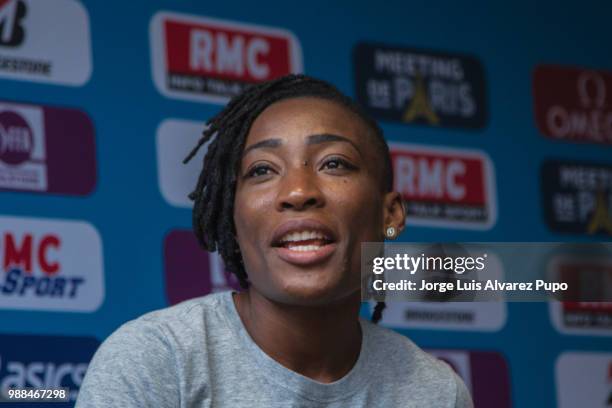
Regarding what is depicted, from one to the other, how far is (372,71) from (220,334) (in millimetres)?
1458

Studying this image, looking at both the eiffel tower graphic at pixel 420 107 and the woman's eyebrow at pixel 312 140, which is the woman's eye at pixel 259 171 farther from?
the eiffel tower graphic at pixel 420 107

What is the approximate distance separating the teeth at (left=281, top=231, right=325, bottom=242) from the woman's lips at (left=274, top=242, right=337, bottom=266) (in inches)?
0.5

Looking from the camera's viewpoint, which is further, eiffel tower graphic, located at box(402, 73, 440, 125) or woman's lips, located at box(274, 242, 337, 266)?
eiffel tower graphic, located at box(402, 73, 440, 125)

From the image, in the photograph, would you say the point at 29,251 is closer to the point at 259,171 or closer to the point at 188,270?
the point at 188,270

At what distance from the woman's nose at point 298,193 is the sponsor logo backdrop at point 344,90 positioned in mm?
629

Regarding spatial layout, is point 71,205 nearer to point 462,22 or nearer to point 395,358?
point 395,358

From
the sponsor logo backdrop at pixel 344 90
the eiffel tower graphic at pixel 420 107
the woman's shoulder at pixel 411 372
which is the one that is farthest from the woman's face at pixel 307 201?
the eiffel tower graphic at pixel 420 107

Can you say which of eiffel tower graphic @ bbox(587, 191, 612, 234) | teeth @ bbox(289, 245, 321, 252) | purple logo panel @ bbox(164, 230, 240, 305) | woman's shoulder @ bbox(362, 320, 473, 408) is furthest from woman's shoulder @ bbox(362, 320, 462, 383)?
eiffel tower graphic @ bbox(587, 191, 612, 234)

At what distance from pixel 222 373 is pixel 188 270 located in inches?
41.2

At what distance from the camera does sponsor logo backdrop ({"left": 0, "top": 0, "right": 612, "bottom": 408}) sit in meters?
2.44

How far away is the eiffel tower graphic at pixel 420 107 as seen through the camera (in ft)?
9.80

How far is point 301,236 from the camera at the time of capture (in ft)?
5.06

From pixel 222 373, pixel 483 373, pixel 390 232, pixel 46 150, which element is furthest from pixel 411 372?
pixel 483 373

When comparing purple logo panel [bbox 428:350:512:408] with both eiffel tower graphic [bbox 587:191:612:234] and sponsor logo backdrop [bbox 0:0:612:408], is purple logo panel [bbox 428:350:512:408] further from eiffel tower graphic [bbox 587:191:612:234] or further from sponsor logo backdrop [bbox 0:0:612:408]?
eiffel tower graphic [bbox 587:191:612:234]
